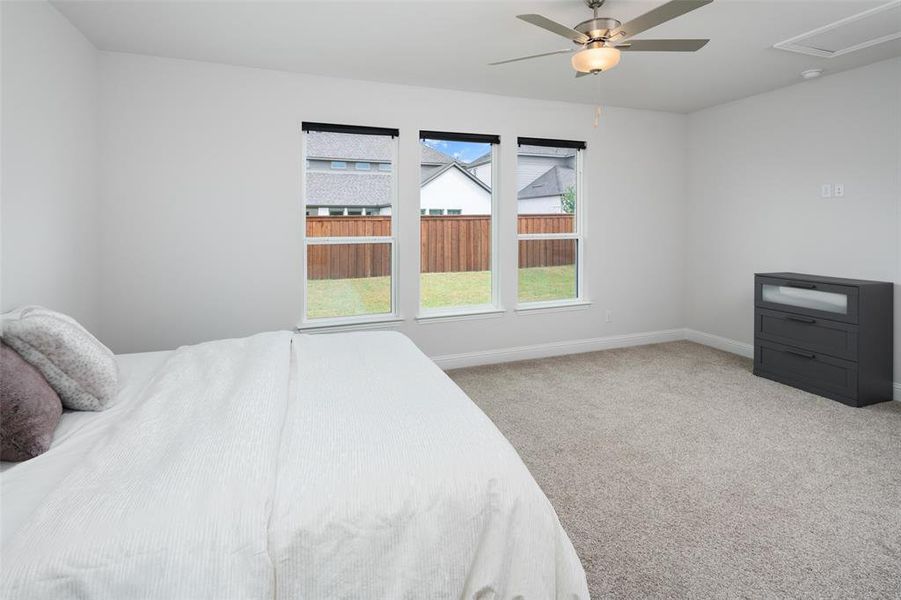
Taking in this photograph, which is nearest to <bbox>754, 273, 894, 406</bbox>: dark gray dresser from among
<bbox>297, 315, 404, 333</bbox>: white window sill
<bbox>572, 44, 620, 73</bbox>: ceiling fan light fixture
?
<bbox>572, 44, 620, 73</bbox>: ceiling fan light fixture

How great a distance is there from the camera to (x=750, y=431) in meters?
3.07

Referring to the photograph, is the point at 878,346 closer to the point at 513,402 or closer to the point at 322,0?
the point at 513,402

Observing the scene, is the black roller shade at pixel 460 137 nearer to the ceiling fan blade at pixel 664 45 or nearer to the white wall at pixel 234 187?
the white wall at pixel 234 187

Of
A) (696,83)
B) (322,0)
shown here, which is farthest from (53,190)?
(696,83)

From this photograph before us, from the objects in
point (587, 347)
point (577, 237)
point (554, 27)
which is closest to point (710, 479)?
point (554, 27)

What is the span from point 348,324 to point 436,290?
0.92 metres

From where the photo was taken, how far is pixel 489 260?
4797mm

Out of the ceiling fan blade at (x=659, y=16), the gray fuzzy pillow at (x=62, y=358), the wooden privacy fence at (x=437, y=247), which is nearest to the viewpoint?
the gray fuzzy pillow at (x=62, y=358)

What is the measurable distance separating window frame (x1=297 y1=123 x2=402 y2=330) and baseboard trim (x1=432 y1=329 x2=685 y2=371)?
695 mm

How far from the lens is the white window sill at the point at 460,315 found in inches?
176

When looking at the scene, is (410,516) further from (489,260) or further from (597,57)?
(489,260)

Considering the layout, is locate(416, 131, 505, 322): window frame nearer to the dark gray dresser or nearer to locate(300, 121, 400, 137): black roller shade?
locate(300, 121, 400, 137): black roller shade

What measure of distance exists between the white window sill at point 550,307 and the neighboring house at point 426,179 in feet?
3.14

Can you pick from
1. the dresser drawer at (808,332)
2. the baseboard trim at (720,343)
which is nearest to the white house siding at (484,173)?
the dresser drawer at (808,332)
